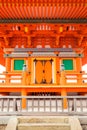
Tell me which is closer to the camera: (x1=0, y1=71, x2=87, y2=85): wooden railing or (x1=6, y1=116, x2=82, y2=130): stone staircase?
(x1=6, y1=116, x2=82, y2=130): stone staircase

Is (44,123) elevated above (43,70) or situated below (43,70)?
below

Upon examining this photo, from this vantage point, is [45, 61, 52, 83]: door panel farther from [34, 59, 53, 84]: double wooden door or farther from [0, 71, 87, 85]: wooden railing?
[0, 71, 87, 85]: wooden railing

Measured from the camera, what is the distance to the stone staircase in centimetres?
645

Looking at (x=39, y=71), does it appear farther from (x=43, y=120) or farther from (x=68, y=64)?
(x=43, y=120)

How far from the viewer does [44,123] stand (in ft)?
22.7

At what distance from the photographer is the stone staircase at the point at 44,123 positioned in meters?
6.45

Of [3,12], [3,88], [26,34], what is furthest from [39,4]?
[3,88]

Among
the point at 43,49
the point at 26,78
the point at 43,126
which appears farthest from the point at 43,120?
the point at 43,49

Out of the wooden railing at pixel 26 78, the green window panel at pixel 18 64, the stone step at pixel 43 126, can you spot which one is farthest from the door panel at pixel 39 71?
the stone step at pixel 43 126

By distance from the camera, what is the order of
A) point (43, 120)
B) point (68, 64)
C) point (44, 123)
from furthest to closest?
point (68, 64) < point (43, 120) < point (44, 123)

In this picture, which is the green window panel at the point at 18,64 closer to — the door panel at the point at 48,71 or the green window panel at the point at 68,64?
the door panel at the point at 48,71

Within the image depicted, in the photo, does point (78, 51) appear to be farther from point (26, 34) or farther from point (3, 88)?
point (3, 88)

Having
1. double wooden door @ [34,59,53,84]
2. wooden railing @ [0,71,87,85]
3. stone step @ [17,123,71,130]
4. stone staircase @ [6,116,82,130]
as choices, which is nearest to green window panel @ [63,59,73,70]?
wooden railing @ [0,71,87,85]

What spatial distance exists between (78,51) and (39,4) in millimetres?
5326
